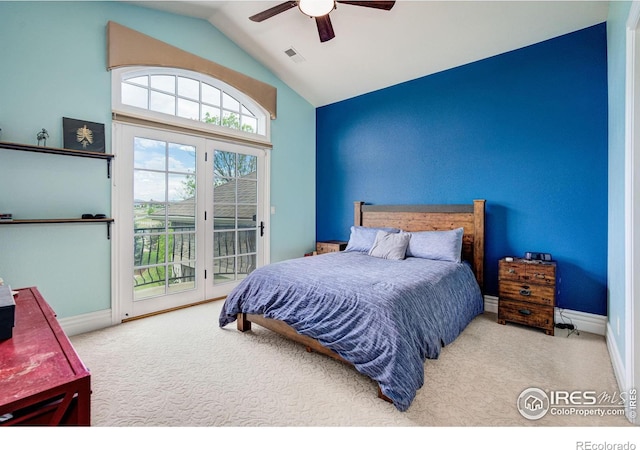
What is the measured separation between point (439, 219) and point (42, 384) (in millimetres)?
3713

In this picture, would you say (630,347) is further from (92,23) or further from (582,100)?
(92,23)

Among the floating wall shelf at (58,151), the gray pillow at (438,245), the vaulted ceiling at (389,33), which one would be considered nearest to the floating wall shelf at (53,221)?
the floating wall shelf at (58,151)

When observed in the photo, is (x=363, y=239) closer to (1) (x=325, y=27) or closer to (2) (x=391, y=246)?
(2) (x=391, y=246)

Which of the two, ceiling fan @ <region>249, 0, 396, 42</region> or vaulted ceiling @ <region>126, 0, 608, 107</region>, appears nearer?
ceiling fan @ <region>249, 0, 396, 42</region>

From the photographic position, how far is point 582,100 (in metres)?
2.94

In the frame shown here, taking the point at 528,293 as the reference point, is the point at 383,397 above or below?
below

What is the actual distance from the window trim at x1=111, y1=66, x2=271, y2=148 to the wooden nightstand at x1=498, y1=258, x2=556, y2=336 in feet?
11.0

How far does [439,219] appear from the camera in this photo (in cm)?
377

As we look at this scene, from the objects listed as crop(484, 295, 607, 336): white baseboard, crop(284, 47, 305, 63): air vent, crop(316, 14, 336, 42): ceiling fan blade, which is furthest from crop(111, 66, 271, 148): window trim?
crop(484, 295, 607, 336): white baseboard

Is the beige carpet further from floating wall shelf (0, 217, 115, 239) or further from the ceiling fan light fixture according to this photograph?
the ceiling fan light fixture

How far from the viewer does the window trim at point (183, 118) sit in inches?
120

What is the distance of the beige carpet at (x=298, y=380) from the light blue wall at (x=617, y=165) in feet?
1.46

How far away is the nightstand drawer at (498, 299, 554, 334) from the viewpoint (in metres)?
2.82

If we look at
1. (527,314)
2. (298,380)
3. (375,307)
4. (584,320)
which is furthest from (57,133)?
(584,320)
